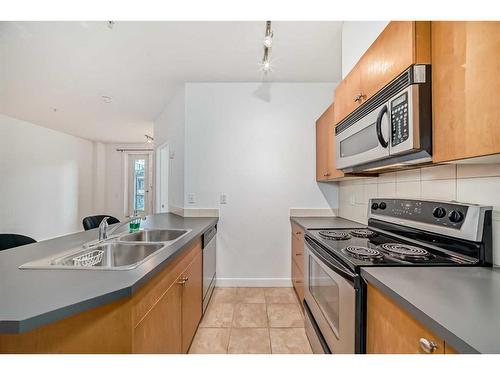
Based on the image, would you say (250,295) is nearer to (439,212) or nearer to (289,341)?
(289,341)

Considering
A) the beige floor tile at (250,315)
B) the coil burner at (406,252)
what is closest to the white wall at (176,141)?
the beige floor tile at (250,315)

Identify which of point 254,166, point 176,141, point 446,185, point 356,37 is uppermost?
point 356,37

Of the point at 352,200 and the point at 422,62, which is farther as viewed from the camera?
the point at 352,200

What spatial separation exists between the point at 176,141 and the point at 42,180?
354cm

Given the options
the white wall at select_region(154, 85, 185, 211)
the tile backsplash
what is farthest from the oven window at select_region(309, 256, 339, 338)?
the white wall at select_region(154, 85, 185, 211)

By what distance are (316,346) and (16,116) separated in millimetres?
5563

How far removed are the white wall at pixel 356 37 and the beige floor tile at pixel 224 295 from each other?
8.04 ft

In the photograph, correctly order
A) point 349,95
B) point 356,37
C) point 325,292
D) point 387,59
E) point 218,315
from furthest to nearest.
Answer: point 218,315 → point 356,37 → point 349,95 → point 325,292 → point 387,59

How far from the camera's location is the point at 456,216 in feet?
3.55

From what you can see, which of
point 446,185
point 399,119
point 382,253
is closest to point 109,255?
point 382,253

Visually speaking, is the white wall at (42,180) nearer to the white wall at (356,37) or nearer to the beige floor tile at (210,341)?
the beige floor tile at (210,341)

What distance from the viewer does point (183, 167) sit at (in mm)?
2920
